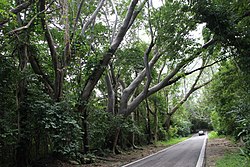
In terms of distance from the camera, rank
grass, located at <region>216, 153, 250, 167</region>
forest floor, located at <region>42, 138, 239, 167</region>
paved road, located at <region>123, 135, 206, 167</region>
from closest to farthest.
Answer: grass, located at <region>216, 153, 250, 167</region> → paved road, located at <region>123, 135, 206, 167</region> → forest floor, located at <region>42, 138, 239, 167</region>

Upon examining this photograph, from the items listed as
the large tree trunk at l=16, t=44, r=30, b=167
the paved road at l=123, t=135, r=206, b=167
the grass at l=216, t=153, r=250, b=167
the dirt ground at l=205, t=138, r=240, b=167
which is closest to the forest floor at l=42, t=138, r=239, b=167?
the dirt ground at l=205, t=138, r=240, b=167

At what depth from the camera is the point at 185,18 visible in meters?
11.1

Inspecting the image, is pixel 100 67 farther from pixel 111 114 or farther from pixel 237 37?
pixel 237 37

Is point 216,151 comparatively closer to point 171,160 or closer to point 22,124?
point 171,160

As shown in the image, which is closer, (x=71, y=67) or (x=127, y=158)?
(x=71, y=67)

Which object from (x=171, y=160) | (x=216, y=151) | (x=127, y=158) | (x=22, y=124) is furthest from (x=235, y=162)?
(x=22, y=124)

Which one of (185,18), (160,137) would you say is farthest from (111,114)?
(160,137)

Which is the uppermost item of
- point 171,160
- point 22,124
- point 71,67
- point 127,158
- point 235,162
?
point 71,67

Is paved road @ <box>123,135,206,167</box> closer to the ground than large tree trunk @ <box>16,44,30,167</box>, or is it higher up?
closer to the ground

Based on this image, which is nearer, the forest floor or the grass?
the grass

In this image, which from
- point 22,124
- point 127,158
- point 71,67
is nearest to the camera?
point 22,124

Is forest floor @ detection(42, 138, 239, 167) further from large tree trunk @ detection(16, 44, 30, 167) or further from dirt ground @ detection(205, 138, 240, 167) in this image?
large tree trunk @ detection(16, 44, 30, 167)

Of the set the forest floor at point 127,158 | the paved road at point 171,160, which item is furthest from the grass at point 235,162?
the paved road at point 171,160

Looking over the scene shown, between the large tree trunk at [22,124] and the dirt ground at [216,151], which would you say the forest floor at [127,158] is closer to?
the dirt ground at [216,151]
